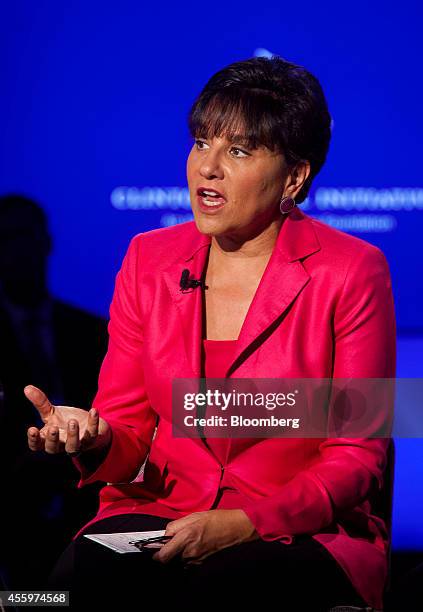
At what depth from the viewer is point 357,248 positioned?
7.11ft

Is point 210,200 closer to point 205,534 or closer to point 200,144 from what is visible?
point 200,144

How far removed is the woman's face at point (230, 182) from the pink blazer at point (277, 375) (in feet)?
0.46

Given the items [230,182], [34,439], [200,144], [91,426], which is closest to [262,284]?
[230,182]

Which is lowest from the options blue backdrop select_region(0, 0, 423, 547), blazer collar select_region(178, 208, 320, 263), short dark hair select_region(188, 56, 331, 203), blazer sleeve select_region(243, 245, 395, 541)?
blazer sleeve select_region(243, 245, 395, 541)

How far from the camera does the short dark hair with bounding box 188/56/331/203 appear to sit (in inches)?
83.2

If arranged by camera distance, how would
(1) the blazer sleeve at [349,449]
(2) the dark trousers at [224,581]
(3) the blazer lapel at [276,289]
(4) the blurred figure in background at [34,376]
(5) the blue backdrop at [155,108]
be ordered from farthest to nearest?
(5) the blue backdrop at [155,108], (4) the blurred figure in background at [34,376], (3) the blazer lapel at [276,289], (1) the blazer sleeve at [349,449], (2) the dark trousers at [224,581]

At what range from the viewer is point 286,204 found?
222cm

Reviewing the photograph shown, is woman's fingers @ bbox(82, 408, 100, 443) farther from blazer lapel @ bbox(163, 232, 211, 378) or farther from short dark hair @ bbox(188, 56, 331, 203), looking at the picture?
short dark hair @ bbox(188, 56, 331, 203)

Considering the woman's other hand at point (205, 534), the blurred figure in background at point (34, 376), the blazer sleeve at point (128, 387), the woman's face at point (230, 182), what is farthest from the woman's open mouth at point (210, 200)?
the blurred figure in background at point (34, 376)

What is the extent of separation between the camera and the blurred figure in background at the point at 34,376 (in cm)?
268

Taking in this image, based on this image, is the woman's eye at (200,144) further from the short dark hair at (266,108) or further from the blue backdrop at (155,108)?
the blue backdrop at (155,108)

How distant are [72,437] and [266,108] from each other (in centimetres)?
86

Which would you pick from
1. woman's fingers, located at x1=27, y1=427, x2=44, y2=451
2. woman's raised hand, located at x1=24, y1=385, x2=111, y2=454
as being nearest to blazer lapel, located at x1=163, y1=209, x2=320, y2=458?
woman's raised hand, located at x1=24, y1=385, x2=111, y2=454

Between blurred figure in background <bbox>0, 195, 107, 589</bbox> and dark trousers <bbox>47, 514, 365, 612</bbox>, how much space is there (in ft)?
2.50
